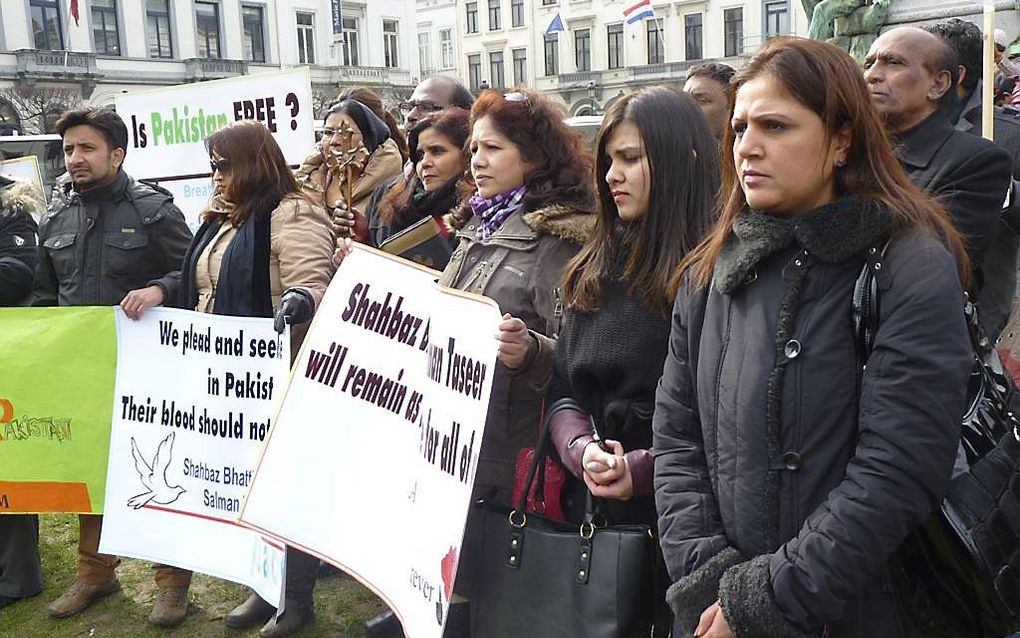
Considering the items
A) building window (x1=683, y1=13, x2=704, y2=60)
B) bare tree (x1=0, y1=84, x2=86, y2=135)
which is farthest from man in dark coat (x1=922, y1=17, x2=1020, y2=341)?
building window (x1=683, y1=13, x2=704, y2=60)

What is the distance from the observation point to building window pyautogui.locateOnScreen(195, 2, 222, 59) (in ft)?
145

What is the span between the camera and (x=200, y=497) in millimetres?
3852

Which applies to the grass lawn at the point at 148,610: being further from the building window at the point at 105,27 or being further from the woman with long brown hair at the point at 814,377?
the building window at the point at 105,27

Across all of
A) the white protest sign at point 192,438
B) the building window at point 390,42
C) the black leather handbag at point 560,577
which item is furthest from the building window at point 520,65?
the black leather handbag at point 560,577

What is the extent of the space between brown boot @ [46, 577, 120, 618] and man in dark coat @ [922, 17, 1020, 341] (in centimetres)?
373

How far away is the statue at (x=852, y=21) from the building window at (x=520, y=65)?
52.2 meters

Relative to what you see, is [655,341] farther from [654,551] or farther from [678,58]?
[678,58]

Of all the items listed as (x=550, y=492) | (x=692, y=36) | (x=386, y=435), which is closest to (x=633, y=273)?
(x=550, y=492)

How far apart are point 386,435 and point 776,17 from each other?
50.5m

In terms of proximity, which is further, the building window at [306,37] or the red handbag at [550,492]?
the building window at [306,37]

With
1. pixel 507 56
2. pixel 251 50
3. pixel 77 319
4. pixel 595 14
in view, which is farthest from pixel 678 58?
pixel 77 319

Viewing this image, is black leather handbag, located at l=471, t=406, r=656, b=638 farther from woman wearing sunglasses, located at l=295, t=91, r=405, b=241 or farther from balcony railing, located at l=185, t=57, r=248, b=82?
balcony railing, located at l=185, t=57, r=248, b=82

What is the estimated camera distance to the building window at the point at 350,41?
160 ft

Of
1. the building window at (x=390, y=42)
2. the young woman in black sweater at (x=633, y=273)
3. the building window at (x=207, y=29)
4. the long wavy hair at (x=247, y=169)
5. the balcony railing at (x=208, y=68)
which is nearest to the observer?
the young woman in black sweater at (x=633, y=273)
